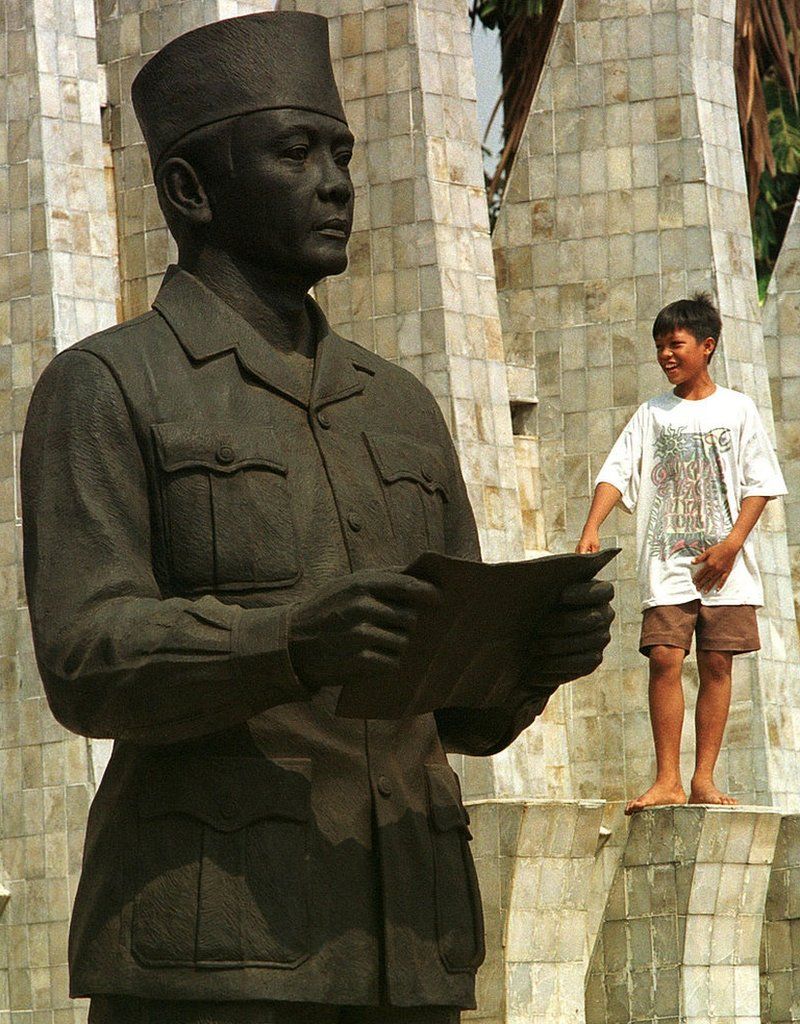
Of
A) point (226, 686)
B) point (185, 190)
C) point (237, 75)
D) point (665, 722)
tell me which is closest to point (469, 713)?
point (226, 686)

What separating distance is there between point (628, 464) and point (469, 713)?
7.32m

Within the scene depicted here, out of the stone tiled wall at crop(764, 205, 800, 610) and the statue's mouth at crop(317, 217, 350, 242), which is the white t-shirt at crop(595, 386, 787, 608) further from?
the statue's mouth at crop(317, 217, 350, 242)

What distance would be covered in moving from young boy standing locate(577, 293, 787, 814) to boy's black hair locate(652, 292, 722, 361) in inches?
1.8

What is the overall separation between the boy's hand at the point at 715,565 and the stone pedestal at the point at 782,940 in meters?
1.62

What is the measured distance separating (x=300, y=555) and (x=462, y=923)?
0.78 metres

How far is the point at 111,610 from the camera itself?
185 inches

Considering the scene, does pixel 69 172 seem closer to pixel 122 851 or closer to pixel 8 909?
pixel 8 909

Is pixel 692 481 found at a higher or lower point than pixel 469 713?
higher

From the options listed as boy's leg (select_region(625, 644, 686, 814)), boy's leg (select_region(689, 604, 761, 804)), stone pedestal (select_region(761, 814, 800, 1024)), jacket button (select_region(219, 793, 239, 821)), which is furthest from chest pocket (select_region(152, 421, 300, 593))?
stone pedestal (select_region(761, 814, 800, 1024))

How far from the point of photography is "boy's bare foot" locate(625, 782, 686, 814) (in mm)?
12234

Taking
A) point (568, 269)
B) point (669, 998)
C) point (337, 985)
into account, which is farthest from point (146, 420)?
point (568, 269)

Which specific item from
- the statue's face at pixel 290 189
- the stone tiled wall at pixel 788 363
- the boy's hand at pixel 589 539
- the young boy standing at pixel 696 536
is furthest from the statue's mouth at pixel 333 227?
the stone tiled wall at pixel 788 363

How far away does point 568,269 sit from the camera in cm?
1625

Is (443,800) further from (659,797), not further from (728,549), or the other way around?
(659,797)
